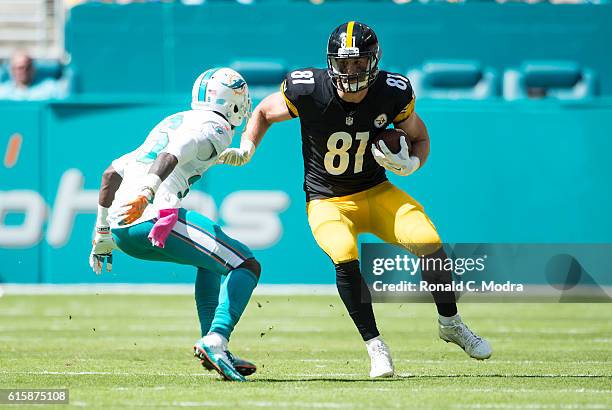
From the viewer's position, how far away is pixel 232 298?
5.55 metres

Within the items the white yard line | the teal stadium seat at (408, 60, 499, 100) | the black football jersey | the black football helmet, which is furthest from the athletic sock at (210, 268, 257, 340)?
the teal stadium seat at (408, 60, 499, 100)

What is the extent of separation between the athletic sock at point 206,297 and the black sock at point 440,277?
1.05 meters

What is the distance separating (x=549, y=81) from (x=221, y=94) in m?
7.74

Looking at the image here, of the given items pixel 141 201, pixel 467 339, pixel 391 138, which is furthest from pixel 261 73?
pixel 141 201

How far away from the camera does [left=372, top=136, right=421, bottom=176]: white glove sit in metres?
6.03

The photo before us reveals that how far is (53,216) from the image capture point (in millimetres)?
10812

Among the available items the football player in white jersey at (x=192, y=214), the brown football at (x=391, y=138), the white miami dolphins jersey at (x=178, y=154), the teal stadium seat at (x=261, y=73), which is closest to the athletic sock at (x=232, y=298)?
the football player in white jersey at (x=192, y=214)

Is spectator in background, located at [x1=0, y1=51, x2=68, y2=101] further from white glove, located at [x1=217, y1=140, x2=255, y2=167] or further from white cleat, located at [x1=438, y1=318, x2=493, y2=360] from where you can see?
→ white cleat, located at [x1=438, y1=318, x2=493, y2=360]

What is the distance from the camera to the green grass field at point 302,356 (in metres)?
5.02

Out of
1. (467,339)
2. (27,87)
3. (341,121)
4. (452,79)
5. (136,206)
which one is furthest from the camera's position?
(452,79)

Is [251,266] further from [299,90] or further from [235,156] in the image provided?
[299,90]

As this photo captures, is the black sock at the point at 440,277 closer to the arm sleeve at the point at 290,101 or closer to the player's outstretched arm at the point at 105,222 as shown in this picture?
the arm sleeve at the point at 290,101

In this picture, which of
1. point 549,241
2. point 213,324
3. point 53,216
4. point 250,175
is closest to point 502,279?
point 549,241

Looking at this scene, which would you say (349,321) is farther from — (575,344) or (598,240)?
(598,240)
